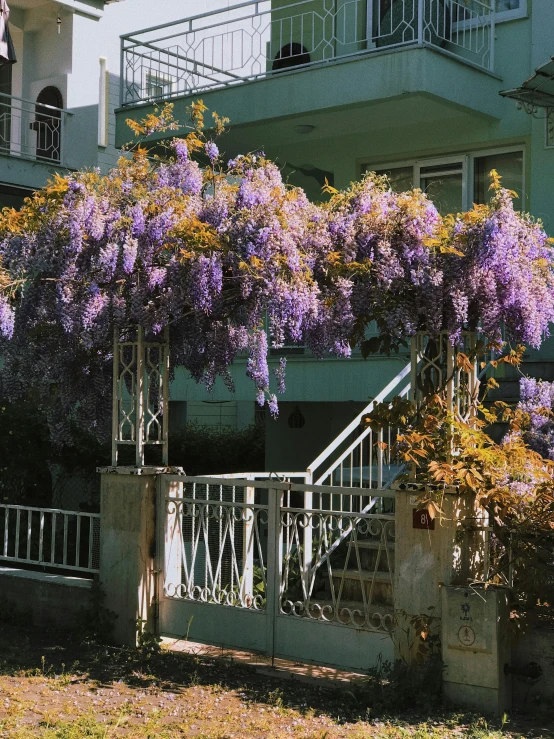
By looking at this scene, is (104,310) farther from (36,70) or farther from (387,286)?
(36,70)

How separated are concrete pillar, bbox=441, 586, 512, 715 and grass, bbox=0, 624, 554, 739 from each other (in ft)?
0.55

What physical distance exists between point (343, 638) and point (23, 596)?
360cm

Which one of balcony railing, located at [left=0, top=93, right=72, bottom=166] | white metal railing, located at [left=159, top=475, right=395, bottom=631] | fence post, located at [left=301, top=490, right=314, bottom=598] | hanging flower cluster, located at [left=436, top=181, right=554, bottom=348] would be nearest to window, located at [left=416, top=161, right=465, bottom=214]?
white metal railing, located at [left=159, top=475, right=395, bottom=631]


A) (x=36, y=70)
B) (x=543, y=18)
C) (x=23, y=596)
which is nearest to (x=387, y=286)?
(x=23, y=596)

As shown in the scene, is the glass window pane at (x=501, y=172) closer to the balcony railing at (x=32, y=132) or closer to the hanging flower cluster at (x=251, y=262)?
the hanging flower cluster at (x=251, y=262)

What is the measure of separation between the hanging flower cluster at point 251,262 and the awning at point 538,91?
3.54m

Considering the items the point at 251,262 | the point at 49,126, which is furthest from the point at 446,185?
the point at 49,126

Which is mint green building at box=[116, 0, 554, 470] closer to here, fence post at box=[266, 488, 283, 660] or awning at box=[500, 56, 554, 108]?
awning at box=[500, 56, 554, 108]

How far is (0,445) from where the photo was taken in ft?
40.9

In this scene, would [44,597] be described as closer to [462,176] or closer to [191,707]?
[191,707]

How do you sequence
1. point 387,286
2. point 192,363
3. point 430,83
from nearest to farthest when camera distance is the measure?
point 387,286 → point 192,363 → point 430,83

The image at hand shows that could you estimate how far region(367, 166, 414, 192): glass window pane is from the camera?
1343 cm

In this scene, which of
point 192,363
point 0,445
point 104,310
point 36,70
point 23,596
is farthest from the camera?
point 36,70

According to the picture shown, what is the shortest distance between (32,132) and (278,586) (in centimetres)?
1340
